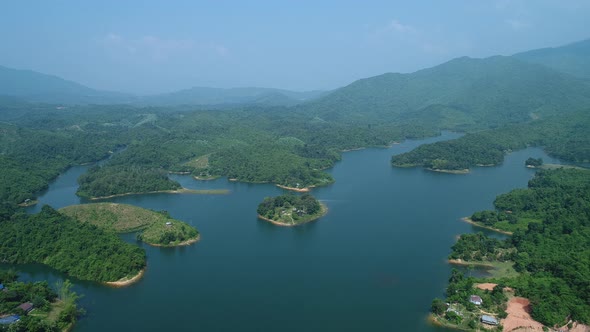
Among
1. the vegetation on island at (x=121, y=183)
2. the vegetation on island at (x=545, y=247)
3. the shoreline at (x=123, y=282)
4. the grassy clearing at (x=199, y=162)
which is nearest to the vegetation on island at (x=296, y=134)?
the vegetation on island at (x=121, y=183)

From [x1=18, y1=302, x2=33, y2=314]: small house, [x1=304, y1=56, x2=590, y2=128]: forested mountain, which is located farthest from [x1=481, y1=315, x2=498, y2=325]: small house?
[x1=304, y1=56, x2=590, y2=128]: forested mountain

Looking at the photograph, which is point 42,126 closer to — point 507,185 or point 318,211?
point 318,211

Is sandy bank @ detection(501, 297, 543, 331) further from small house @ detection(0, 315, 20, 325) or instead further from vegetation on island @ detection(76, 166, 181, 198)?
vegetation on island @ detection(76, 166, 181, 198)

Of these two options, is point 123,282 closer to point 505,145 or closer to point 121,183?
point 121,183

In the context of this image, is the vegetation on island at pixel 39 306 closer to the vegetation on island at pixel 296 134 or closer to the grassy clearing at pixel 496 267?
the grassy clearing at pixel 496 267

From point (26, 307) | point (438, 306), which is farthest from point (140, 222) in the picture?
point (438, 306)
